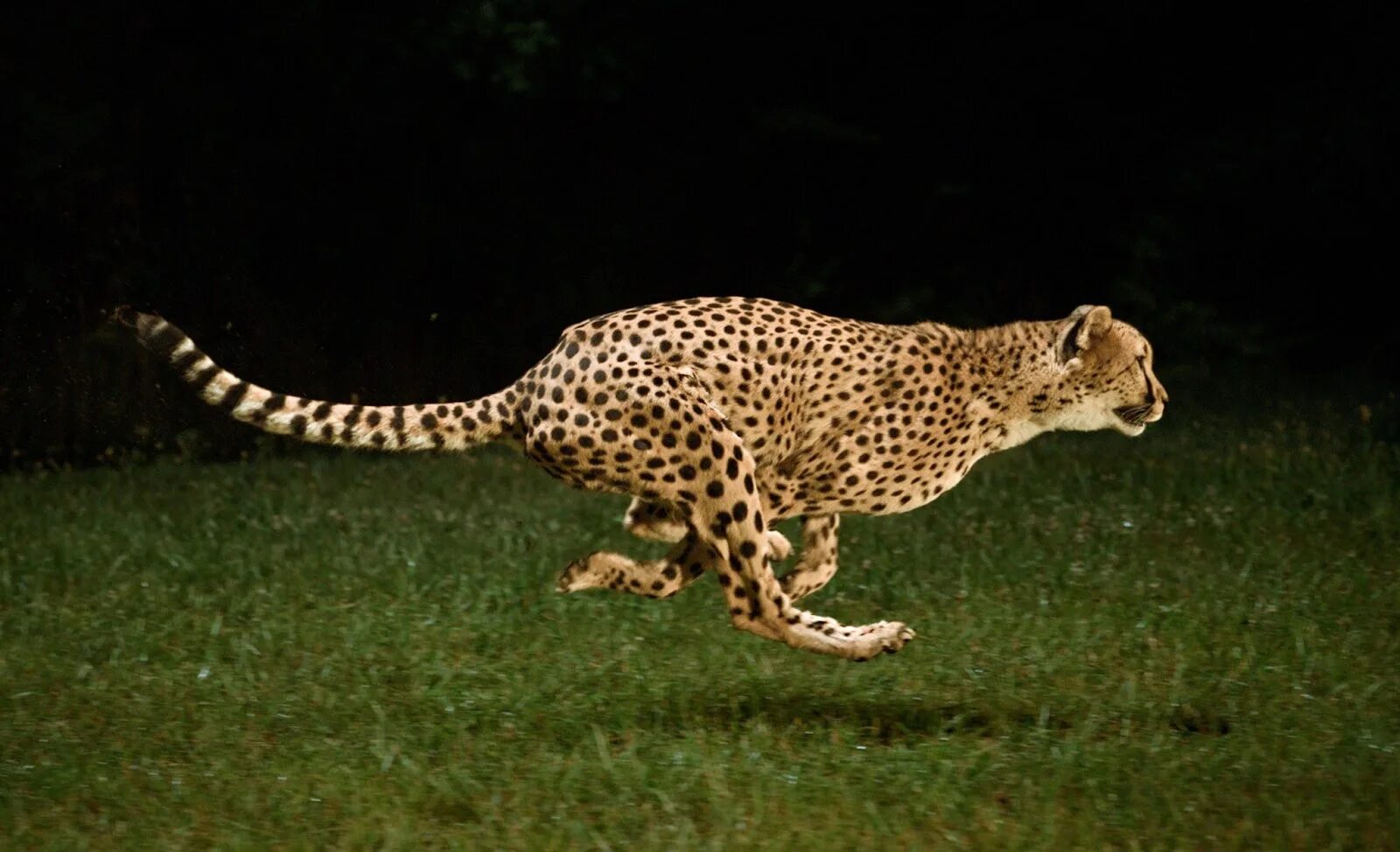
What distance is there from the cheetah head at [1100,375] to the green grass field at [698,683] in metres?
0.81

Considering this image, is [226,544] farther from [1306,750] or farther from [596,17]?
[596,17]

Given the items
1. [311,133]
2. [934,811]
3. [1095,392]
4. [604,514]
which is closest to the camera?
[934,811]

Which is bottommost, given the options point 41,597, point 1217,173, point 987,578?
point 41,597

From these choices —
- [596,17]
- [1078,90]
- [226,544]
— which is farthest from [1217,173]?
[226,544]

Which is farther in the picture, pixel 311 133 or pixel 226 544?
pixel 311 133

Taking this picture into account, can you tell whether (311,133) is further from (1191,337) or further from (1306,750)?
(1306,750)

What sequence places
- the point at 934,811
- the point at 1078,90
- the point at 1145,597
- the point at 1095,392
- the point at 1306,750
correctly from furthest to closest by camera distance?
the point at 1078,90 → the point at 1145,597 → the point at 1095,392 → the point at 1306,750 → the point at 934,811

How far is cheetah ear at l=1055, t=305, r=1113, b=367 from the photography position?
6.07 meters

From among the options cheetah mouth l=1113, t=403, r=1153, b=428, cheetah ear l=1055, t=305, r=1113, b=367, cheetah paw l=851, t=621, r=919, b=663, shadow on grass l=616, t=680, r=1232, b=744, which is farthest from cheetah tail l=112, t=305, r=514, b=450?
cheetah mouth l=1113, t=403, r=1153, b=428

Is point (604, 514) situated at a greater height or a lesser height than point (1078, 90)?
lesser

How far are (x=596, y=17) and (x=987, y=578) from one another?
7162mm

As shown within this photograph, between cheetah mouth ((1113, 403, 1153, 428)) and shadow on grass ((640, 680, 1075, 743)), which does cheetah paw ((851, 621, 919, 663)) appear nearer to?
shadow on grass ((640, 680, 1075, 743))

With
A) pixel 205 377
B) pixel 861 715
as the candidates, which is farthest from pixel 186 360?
pixel 861 715

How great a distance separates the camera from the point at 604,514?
31.1 ft
